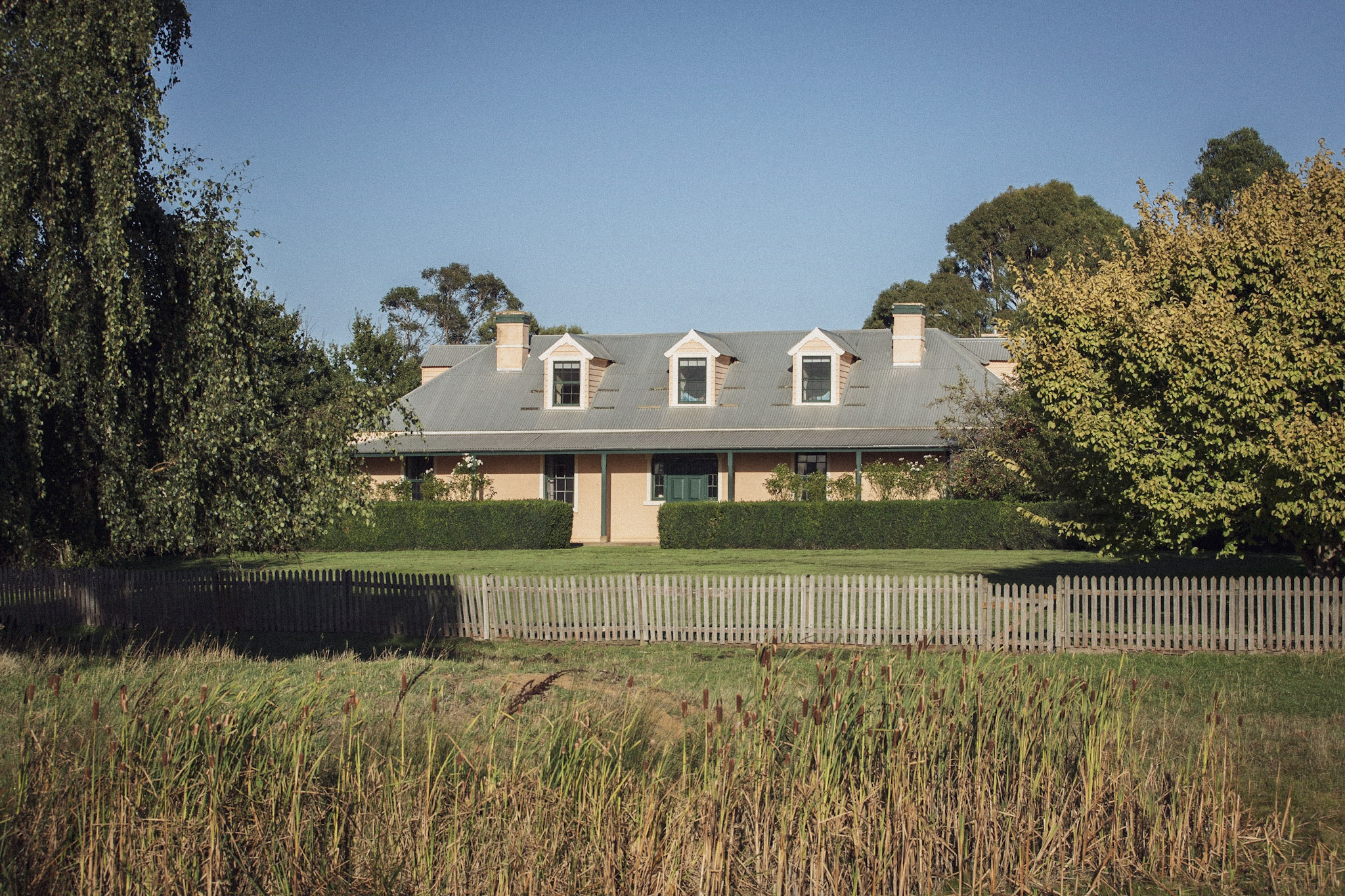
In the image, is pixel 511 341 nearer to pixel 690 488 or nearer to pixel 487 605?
pixel 690 488

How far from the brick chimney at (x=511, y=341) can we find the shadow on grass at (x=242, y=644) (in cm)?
2075

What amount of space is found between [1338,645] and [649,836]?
446 inches

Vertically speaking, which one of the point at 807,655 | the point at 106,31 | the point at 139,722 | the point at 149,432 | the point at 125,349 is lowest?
the point at 807,655

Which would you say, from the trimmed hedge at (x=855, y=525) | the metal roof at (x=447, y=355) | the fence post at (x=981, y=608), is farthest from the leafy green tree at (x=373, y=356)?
the fence post at (x=981, y=608)

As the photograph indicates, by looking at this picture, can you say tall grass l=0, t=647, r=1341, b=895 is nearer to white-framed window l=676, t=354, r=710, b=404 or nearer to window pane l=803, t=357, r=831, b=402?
window pane l=803, t=357, r=831, b=402

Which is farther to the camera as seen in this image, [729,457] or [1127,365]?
[729,457]

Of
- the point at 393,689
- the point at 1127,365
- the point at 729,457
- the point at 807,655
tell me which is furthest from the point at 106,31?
the point at 729,457

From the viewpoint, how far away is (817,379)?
3294 cm

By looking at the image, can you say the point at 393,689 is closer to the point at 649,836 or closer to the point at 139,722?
the point at 139,722

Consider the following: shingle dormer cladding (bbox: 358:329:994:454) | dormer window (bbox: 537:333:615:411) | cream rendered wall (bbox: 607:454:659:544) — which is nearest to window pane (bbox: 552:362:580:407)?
dormer window (bbox: 537:333:615:411)

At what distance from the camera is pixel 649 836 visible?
538 cm

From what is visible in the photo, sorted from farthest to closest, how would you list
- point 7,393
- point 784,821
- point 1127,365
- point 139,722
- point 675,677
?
point 1127,365, point 675,677, point 7,393, point 139,722, point 784,821

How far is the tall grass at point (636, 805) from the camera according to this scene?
17.4ft

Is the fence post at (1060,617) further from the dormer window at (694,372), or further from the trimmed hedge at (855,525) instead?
the dormer window at (694,372)
